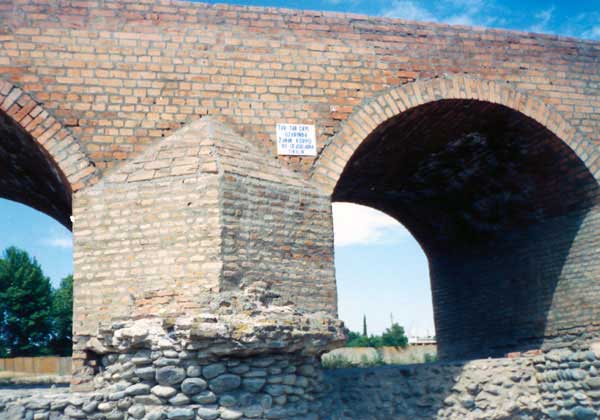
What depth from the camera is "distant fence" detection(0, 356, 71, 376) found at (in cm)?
1734

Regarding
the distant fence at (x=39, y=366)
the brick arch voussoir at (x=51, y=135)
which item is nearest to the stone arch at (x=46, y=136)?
the brick arch voussoir at (x=51, y=135)

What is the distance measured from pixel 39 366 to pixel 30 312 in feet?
35.8

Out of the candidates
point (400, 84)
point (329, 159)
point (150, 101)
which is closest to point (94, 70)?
point (150, 101)

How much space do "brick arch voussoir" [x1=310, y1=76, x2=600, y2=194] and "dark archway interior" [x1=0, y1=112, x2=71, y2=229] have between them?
280 centimetres

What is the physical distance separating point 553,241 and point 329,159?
367 cm

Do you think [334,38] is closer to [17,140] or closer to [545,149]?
[545,149]

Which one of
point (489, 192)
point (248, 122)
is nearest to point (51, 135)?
point (248, 122)

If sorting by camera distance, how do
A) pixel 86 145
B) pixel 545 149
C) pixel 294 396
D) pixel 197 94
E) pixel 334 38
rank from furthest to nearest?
1. pixel 545 149
2. pixel 334 38
3. pixel 197 94
4. pixel 86 145
5. pixel 294 396

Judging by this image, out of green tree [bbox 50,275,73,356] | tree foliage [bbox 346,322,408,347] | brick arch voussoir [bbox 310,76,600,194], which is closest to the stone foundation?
brick arch voussoir [bbox 310,76,600,194]

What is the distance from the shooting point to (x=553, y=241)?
28.8 feet

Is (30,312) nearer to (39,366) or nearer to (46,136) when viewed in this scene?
(39,366)

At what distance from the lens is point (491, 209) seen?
9.66 m

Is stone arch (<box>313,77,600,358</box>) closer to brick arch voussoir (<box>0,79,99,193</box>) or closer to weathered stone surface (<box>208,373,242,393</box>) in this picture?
weathered stone surface (<box>208,373,242,393</box>)

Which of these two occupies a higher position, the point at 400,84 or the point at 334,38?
the point at 334,38
